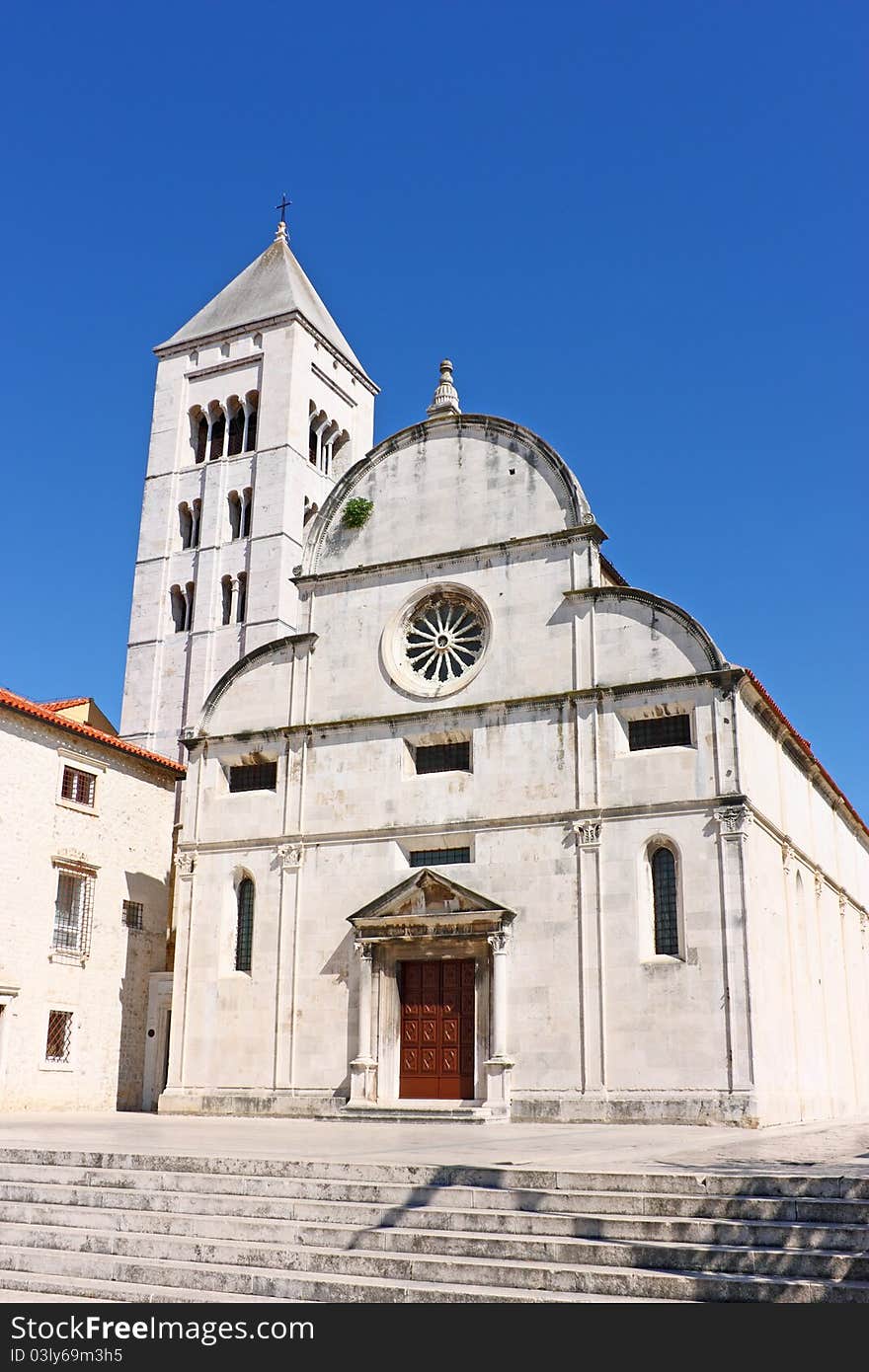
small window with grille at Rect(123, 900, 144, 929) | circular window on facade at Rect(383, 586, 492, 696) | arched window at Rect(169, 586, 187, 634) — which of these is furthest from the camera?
arched window at Rect(169, 586, 187, 634)

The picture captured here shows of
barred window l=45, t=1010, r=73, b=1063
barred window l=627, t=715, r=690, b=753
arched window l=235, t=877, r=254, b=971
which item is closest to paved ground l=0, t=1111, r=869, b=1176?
arched window l=235, t=877, r=254, b=971

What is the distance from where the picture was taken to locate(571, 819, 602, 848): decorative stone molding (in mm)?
25609

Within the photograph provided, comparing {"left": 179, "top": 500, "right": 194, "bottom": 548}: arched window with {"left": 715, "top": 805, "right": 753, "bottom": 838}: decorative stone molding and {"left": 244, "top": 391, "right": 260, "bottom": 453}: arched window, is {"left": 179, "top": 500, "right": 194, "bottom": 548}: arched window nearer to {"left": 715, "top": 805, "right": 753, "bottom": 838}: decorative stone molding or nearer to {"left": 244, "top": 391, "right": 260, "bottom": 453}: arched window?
{"left": 244, "top": 391, "right": 260, "bottom": 453}: arched window

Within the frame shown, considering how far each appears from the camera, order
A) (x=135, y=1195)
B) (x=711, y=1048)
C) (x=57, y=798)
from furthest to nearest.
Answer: (x=57, y=798)
(x=711, y=1048)
(x=135, y=1195)

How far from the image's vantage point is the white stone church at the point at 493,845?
2442cm

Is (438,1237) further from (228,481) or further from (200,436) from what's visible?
(200,436)

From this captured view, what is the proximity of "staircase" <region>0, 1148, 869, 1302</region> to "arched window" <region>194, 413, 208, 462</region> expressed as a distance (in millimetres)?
47523

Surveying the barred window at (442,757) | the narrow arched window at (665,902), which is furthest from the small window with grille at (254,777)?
the narrow arched window at (665,902)

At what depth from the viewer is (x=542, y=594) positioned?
91.2 ft

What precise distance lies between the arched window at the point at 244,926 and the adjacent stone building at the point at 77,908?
489cm

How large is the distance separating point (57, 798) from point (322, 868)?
7.42 m

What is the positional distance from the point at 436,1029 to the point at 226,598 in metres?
31.5
